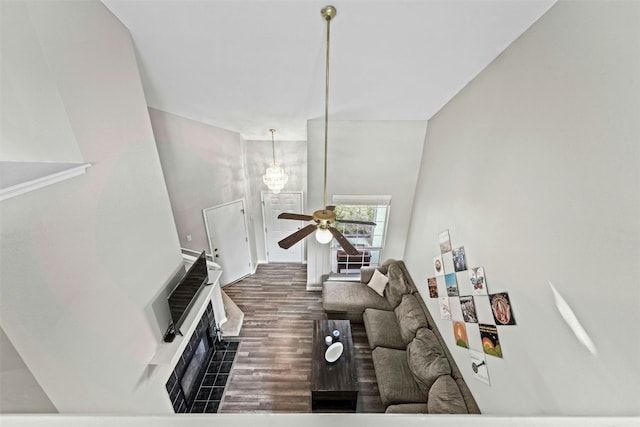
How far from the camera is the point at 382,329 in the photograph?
3.61 metres

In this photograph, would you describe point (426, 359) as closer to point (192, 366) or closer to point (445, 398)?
point (445, 398)

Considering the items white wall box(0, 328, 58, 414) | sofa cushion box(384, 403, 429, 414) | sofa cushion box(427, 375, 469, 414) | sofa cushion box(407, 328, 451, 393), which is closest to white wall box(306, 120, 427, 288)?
sofa cushion box(407, 328, 451, 393)

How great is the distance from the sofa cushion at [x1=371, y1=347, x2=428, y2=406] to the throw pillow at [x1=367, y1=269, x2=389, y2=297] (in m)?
1.10

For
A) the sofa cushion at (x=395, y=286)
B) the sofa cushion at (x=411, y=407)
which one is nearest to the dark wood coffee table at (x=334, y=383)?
the sofa cushion at (x=411, y=407)

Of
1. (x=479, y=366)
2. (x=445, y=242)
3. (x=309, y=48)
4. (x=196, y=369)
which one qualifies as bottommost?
(x=196, y=369)

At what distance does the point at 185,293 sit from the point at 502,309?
299 centimetres

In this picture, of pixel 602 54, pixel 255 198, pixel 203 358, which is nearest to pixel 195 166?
pixel 255 198

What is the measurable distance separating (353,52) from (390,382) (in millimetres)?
3531

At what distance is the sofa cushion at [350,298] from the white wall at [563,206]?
179 cm

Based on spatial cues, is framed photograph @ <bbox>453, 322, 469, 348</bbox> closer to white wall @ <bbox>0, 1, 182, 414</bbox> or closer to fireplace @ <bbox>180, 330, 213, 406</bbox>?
white wall @ <bbox>0, 1, 182, 414</bbox>

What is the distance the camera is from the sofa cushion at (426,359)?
2695mm

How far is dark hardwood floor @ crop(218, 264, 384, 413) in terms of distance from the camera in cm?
304

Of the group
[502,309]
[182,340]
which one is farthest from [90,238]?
[502,309]

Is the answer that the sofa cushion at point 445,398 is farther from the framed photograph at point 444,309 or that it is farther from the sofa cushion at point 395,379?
the framed photograph at point 444,309
